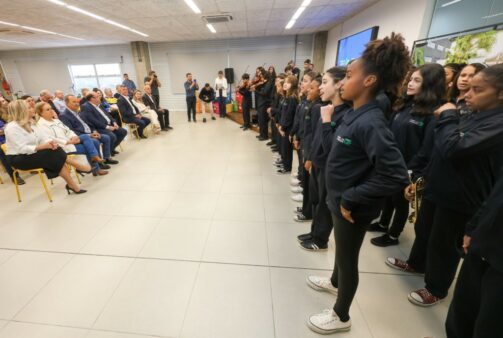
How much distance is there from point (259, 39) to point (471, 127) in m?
10.2

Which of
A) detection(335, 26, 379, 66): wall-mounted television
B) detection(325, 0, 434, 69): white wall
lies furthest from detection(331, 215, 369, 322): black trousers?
detection(335, 26, 379, 66): wall-mounted television

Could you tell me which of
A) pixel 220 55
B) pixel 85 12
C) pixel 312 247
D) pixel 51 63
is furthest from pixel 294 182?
pixel 51 63

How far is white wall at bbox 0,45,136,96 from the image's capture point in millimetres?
10969

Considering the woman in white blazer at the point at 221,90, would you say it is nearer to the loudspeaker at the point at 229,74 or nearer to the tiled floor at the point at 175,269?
the loudspeaker at the point at 229,74

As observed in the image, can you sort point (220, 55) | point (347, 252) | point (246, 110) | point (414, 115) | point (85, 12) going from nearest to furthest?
point (347, 252) < point (414, 115) < point (85, 12) < point (246, 110) < point (220, 55)

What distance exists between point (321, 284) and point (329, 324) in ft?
1.00

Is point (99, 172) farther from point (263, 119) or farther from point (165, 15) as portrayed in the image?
point (165, 15)

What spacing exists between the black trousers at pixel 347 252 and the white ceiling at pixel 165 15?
5.60 metres

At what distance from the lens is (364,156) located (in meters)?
1.05

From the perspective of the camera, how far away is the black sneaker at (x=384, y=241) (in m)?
2.16

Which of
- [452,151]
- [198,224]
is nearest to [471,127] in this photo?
[452,151]

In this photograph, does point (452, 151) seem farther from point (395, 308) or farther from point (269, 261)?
point (269, 261)

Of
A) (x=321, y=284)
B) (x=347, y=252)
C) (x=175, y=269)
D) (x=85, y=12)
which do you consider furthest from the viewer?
(x=85, y=12)

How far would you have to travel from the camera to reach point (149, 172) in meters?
3.92
